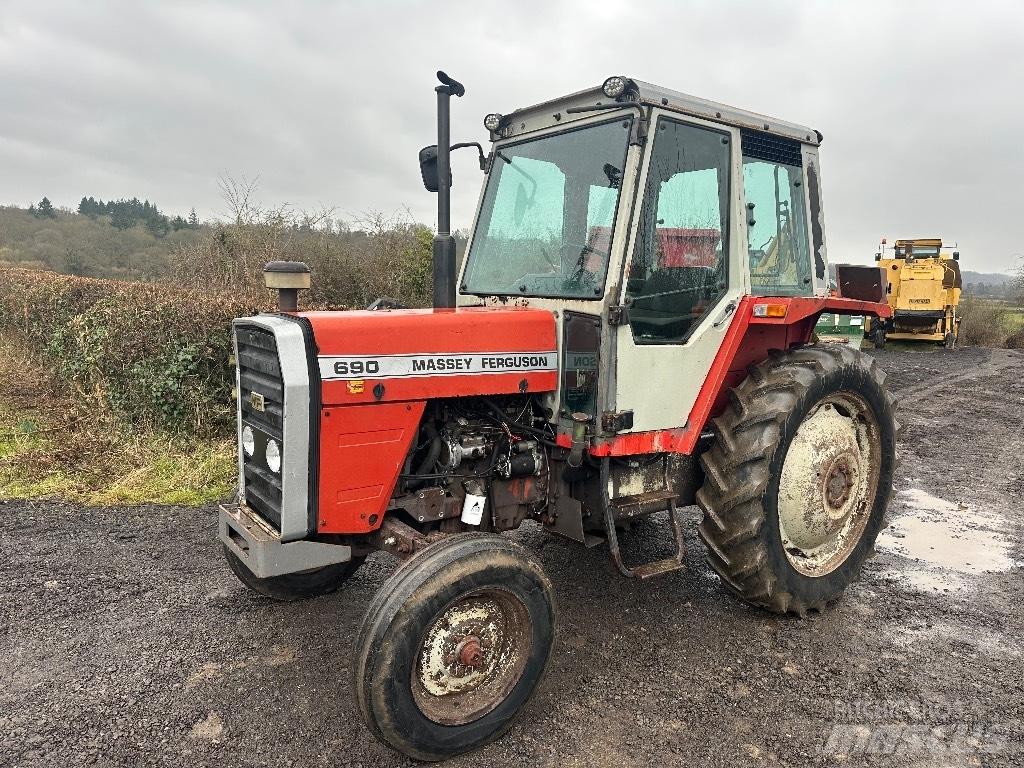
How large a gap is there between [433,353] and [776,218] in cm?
231

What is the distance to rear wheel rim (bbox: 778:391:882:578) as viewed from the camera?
3832mm

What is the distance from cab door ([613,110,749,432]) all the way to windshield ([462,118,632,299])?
16 cm

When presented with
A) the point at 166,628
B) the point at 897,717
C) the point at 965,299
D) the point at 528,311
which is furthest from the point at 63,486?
the point at 965,299

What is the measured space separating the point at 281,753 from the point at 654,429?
2.18m

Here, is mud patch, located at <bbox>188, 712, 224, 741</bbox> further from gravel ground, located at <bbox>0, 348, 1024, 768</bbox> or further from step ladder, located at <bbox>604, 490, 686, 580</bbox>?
step ladder, located at <bbox>604, 490, 686, 580</bbox>

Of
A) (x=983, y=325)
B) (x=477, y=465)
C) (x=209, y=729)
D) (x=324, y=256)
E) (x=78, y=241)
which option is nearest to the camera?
(x=209, y=729)

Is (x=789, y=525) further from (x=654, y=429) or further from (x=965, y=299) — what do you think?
(x=965, y=299)

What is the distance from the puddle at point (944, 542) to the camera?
14.7ft

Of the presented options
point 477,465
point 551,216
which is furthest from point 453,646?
point 551,216

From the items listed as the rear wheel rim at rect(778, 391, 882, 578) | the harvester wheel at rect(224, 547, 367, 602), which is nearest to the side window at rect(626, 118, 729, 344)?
the rear wheel rim at rect(778, 391, 882, 578)

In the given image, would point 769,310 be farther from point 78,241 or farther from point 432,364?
point 78,241

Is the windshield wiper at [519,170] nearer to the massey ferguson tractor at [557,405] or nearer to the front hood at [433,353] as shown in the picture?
the massey ferguson tractor at [557,405]

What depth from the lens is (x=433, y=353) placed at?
299 centimetres

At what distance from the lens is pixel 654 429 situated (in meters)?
3.46
